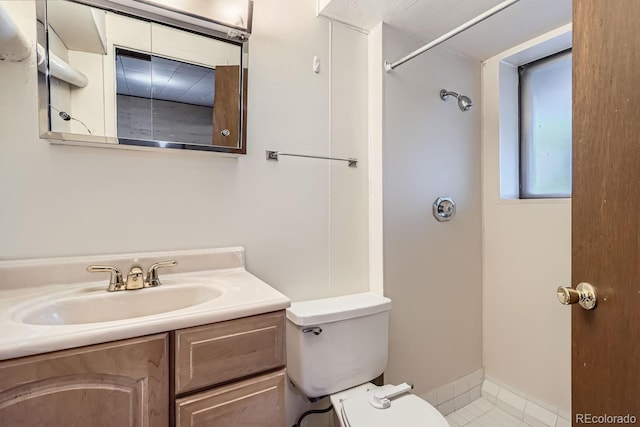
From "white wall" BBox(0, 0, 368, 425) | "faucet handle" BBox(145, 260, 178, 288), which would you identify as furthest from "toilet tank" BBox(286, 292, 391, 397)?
"faucet handle" BBox(145, 260, 178, 288)

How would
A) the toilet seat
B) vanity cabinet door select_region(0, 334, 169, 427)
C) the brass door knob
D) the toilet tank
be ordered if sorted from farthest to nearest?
the toilet tank → the toilet seat → the brass door knob → vanity cabinet door select_region(0, 334, 169, 427)

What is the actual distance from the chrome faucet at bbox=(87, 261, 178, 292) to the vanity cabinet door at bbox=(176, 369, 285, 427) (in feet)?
1.42

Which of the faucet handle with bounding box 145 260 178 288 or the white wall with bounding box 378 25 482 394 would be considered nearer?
the faucet handle with bounding box 145 260 178 288

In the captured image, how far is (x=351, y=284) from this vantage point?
1.62 meters

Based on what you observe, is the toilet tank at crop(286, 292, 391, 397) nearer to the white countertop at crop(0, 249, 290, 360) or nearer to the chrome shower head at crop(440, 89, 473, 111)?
the white countertop at crop(0, 249, 290, 360)

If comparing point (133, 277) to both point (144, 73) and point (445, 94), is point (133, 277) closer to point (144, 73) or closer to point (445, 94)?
point (144, 73)

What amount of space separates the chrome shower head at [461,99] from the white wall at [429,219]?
3 centimetres

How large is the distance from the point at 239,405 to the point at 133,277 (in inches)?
21.1

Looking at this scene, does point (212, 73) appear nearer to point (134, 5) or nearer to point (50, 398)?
point (134, 5)

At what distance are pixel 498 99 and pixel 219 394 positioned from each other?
208 cm

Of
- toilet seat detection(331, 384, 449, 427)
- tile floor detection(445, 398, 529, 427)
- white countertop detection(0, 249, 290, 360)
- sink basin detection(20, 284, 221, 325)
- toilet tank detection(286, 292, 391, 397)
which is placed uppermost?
white countertop detection(0, 249, 290, 360)

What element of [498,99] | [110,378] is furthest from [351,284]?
[498,99]

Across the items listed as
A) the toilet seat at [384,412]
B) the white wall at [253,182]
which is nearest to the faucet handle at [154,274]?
the white wall at [253,182]

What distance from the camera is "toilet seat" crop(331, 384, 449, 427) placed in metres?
1.14
